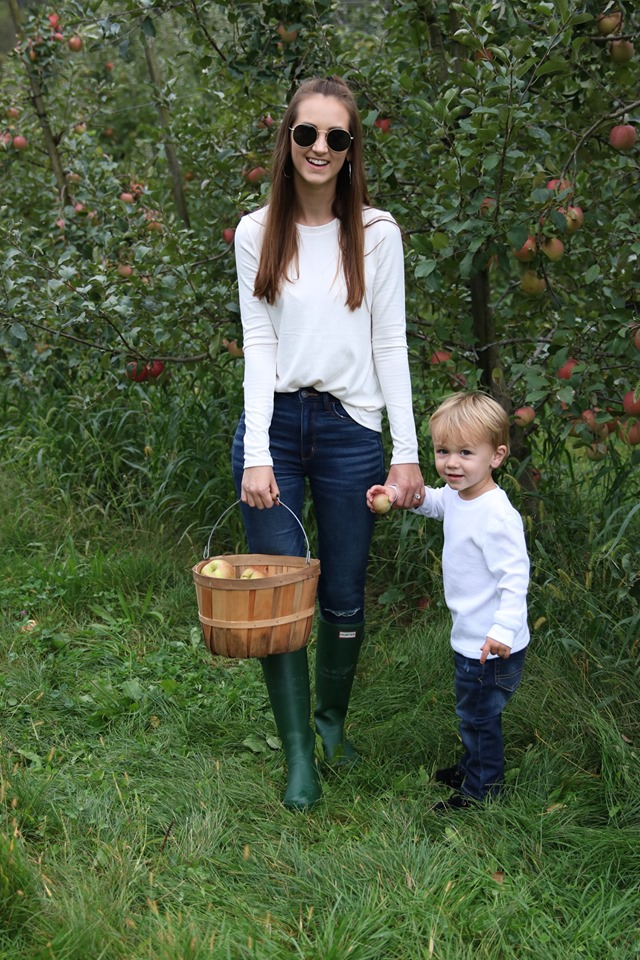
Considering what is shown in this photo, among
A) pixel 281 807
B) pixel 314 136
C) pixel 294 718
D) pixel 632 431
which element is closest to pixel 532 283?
pixel 632 431

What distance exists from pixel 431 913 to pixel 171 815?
70 cm

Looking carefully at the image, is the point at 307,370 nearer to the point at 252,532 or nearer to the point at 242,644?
the point at 252,532

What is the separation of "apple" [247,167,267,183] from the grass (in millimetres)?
1453

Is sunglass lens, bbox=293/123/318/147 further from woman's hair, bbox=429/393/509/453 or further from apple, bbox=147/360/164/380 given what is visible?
apple, bbox=147/360/164/380

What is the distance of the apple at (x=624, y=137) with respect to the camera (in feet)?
9.51

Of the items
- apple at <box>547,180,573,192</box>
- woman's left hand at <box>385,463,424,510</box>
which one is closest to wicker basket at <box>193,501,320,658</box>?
woman's left hand at <box>385,463,424,510</box>

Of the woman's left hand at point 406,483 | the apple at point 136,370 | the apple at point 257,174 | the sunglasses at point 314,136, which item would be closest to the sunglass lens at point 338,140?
the sunglasses at point 314,136

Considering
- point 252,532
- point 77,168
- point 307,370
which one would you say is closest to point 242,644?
point 252,532

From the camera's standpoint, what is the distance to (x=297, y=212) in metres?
2.36

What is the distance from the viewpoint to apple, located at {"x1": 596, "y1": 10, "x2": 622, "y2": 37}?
2.82m

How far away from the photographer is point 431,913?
76.5 inches

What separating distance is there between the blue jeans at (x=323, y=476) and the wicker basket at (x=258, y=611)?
15 cm

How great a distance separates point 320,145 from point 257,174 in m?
1.31

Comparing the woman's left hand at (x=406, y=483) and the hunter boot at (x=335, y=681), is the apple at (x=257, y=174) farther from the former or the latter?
the hunter boot at (x=335, y=681)
